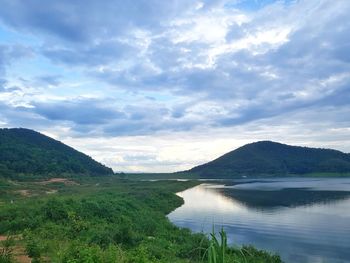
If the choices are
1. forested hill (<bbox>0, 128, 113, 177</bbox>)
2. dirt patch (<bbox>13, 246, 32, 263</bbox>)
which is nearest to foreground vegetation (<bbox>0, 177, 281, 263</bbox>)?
dirt patch (<bbox>13, 246, 32, 263</bbox>)

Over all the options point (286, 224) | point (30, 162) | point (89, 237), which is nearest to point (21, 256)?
point (89, 237)

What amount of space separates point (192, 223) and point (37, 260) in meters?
35.3

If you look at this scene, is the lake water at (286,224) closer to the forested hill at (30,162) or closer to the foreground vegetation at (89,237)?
the foreground vegetation at (89,237)

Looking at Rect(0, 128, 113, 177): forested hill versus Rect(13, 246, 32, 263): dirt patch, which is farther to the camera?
Rect(0, 128, 113, 177): forested hill

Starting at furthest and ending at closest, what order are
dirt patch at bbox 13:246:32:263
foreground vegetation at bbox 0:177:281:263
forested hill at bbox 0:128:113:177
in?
forested hill at bbox 0:128:113:177, foreground vegetation at bbox 0:177:281:263, dirt patch at bbox 13:246:32:263

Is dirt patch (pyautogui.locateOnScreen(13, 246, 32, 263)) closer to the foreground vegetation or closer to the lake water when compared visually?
the foreground vegetation

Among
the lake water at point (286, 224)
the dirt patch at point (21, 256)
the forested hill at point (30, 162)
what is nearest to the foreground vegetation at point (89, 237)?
the dirt patch at point (21, 256)

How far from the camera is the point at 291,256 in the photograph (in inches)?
1259

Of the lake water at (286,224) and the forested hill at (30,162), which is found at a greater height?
the forested hill at (30,162)

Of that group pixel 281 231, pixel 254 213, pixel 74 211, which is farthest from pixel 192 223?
pixel 74 211

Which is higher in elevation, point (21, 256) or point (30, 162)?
point (30, 162)

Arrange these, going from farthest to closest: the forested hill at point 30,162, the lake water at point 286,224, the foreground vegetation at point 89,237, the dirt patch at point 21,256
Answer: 1. the forested hill at point 30,162
2. the lake water at point 286,224
3. the foreground vegetation at point 89,237
4. the dirt patch at point 21,256

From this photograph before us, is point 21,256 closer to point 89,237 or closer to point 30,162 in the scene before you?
point 89,237

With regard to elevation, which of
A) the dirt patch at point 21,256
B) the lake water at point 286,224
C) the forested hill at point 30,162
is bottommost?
the lake water at point 286,224
